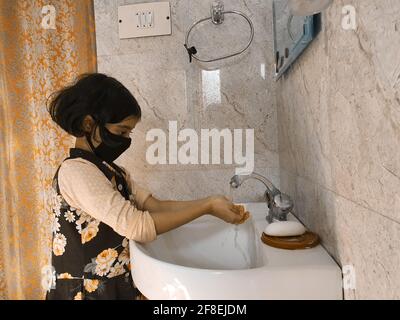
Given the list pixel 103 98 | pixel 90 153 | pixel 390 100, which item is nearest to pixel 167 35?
pixel 103 98

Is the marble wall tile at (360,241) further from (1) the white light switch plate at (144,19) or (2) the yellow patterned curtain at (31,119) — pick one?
(2) the yellow patterned curtain at (31,119)

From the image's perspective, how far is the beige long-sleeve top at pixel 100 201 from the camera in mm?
743

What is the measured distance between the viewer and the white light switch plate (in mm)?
1257

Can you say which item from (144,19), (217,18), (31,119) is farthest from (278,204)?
(31,119)

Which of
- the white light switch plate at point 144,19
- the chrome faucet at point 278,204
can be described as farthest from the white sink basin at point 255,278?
the white light switch plate at point 144,19

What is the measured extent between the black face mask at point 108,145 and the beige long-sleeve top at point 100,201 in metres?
0.07

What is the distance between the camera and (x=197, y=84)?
1.27 meters

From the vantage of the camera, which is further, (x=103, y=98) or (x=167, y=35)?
(x=167, y=35)

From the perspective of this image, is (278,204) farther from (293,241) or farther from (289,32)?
(289,32)

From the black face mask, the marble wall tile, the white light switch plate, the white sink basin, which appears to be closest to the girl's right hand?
the white sink basin

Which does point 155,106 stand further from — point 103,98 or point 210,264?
point 210,264

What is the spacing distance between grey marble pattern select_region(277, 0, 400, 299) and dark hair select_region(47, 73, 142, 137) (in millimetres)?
501

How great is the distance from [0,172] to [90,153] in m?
0.77

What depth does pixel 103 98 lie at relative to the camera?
2.77 feet
